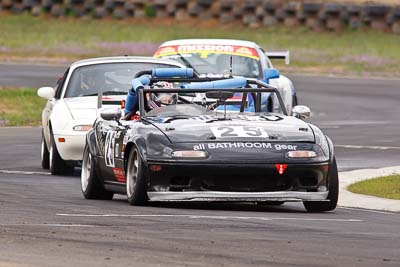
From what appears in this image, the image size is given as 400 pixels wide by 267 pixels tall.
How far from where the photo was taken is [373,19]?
48.1m

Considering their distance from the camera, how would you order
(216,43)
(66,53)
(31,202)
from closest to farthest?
(31,202)
(216,43)
(66,53)

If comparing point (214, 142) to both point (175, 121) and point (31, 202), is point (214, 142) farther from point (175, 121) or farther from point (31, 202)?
point (31, 202)

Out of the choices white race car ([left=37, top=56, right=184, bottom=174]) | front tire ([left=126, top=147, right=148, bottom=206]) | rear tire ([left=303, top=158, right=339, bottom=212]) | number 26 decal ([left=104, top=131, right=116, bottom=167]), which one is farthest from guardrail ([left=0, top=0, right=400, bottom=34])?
front tire ([left=126, top=147, right=148, bottom=206])

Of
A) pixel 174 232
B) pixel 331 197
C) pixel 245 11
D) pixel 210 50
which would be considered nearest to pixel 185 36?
pixel 245 11

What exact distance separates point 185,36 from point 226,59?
25497 millimetres

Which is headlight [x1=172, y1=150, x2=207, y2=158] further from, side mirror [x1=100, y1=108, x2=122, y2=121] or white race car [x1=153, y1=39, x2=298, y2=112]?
white race car [x1=153, y1=39, x2=298, y2=112]

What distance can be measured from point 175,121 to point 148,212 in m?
1.26

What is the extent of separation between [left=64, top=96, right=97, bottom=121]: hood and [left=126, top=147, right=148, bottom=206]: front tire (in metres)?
4.02

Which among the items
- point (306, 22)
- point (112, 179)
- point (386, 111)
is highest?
point (112, 179)

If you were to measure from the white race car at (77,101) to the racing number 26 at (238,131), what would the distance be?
443 centimetres

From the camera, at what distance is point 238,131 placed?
12.7 metres

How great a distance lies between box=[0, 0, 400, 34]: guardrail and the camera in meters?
48.2

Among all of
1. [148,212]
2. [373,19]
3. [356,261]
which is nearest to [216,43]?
[148,212]

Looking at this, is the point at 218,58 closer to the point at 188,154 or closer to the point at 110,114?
the point at 110,114
